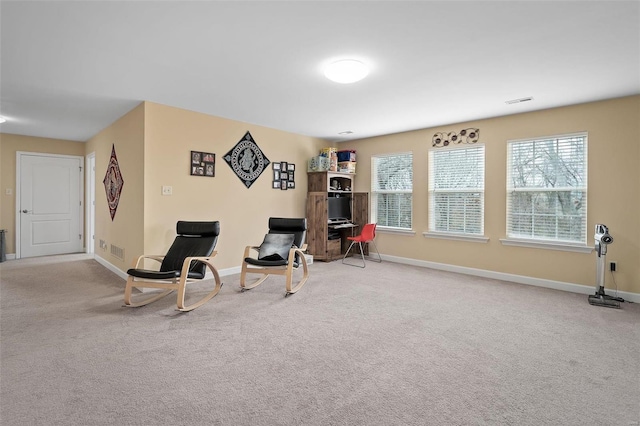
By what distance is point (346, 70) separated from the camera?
298 cm

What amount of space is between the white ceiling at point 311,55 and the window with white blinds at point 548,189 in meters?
0.57

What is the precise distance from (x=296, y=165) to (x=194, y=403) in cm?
471

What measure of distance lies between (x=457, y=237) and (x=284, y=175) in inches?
121

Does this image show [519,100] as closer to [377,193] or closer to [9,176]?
[377,193]

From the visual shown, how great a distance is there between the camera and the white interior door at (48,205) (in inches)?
246

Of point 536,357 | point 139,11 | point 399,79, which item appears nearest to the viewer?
point 139,11

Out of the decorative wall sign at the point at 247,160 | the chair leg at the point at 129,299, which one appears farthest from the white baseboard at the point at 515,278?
the chair leg at the point at 129,299

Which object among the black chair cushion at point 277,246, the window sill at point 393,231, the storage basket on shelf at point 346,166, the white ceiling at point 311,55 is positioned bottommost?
the black chair cushion at point 277,246

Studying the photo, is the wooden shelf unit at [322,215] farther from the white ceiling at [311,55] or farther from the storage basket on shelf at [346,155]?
the white ceiling at [311,55]

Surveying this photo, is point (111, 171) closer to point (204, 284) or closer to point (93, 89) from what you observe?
point (93, 89)

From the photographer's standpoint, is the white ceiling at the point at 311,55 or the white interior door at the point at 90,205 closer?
the white ceiling at the point at 311,55

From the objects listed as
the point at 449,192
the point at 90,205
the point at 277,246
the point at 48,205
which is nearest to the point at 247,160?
the point at 277,246

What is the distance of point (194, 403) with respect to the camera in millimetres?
1863

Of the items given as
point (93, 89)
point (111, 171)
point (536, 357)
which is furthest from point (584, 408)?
point (111, 171)
